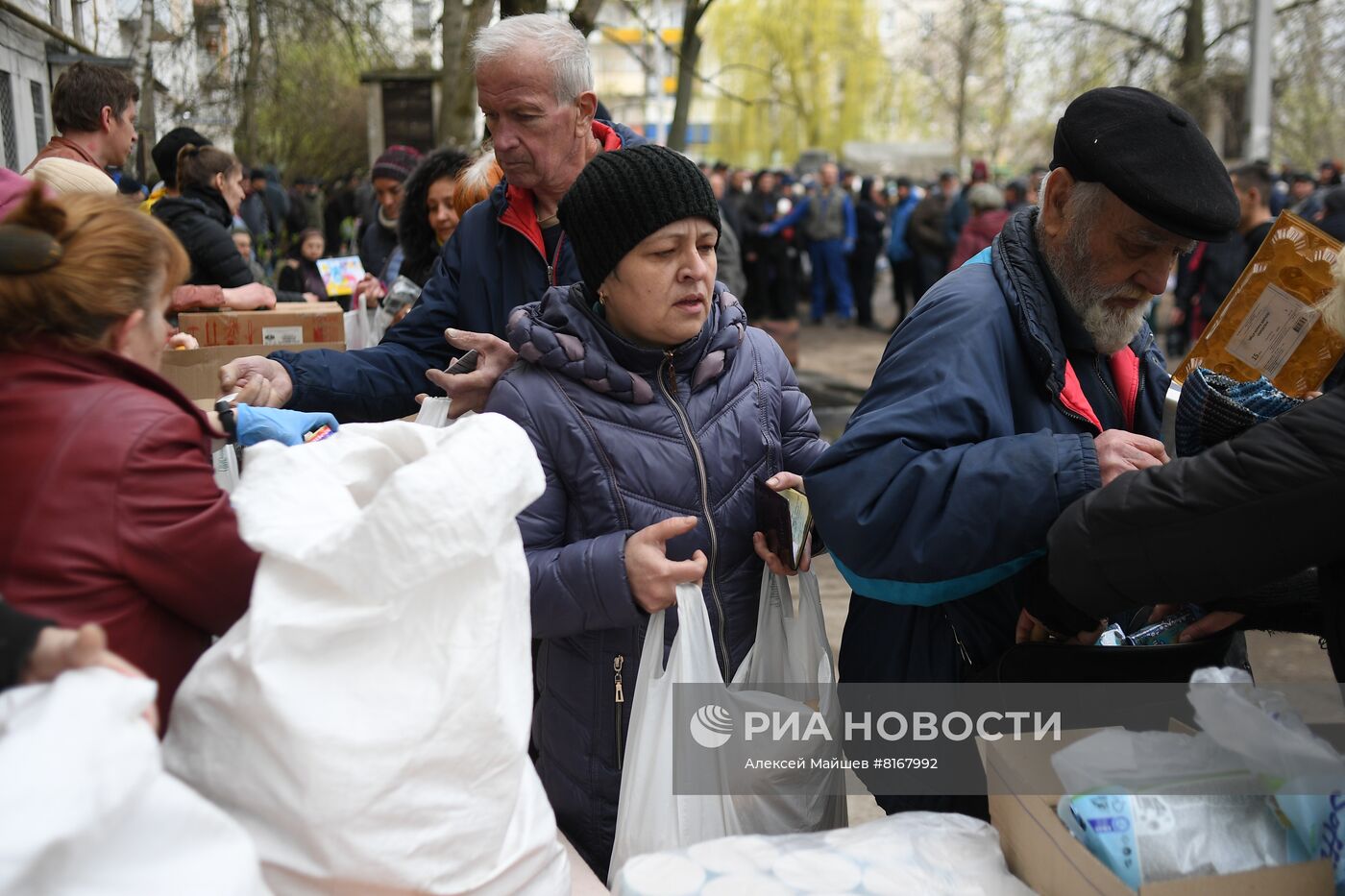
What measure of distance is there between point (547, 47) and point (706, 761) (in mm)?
1770

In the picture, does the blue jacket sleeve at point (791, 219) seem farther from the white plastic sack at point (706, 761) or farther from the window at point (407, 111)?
the white plastic sack at point (706, 761)

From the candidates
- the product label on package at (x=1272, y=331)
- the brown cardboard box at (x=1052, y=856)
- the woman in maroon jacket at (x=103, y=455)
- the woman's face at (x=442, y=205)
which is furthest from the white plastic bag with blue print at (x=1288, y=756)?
the woman's face at (x=442, y=205)

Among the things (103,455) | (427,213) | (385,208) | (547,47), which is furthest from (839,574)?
(103,455)

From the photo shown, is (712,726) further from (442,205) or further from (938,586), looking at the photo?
(442,205)

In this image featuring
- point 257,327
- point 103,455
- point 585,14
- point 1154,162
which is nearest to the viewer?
point 103,455

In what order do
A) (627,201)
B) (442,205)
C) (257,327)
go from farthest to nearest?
(442,205)
(257,327)
(627,201)

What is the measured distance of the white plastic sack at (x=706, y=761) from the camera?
2109 mm

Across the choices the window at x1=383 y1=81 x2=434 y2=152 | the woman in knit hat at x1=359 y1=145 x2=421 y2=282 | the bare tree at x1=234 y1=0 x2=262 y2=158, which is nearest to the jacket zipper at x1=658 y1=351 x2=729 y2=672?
the woman in knit hat at x1=359 y1=145 x2=421 y2=282

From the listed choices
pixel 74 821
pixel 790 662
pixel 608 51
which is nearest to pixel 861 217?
pixel 790 662

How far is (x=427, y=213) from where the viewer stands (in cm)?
518

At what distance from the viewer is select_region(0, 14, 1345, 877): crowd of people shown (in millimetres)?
1502

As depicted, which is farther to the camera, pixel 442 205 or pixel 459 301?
pixel 442 205

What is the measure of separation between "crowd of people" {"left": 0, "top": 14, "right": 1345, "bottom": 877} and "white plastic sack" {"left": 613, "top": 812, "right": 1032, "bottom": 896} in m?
0.37

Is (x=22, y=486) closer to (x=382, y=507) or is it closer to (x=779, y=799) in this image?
(x=382, y=507)
